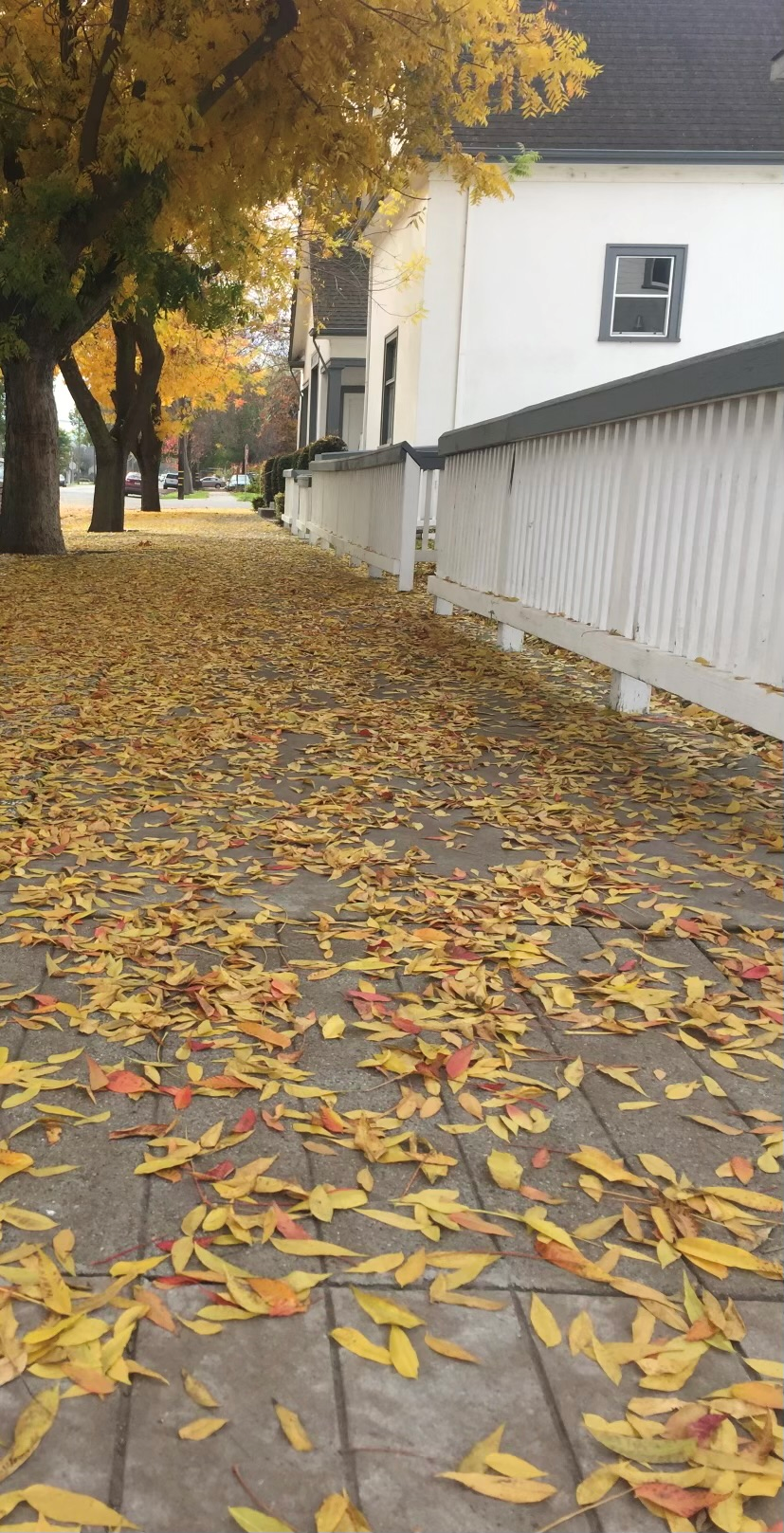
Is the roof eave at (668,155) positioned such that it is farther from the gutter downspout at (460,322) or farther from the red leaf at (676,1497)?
the red leaf at (676,1497)

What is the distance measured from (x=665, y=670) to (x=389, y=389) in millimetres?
15511

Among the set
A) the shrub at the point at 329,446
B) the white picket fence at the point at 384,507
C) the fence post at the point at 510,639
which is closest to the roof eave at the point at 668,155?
the white picket fence at the point at 384,507

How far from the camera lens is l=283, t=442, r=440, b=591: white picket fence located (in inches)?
440

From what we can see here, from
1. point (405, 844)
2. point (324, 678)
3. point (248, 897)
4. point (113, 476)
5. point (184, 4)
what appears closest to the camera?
point (248, 897)

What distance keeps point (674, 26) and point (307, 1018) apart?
64.4 ft

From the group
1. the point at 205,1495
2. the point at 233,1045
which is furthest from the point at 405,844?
the point at 205,1495

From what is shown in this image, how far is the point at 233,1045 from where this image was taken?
2.64 meters

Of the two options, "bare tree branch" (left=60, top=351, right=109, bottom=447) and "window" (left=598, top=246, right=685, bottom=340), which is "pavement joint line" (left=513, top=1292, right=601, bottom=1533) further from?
"bare tree branch" (left=60, top=351, right=109, bottom=447)

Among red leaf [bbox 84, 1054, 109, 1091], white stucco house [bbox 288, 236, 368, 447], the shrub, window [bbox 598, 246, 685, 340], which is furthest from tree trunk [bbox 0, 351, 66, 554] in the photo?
A: red leaf [bbox 84, 1054, 109, 1091]

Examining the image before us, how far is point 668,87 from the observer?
1653cm

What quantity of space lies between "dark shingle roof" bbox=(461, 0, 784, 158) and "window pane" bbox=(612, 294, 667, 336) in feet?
5.89

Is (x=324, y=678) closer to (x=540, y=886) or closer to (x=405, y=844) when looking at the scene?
(x=405, y=844)

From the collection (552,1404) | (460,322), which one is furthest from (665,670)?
(460,322)

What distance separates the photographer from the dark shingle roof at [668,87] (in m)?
15.6
